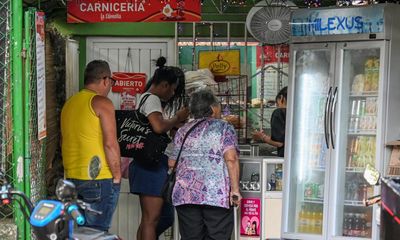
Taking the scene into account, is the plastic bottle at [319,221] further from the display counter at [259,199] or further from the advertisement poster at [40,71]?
the advertisement poster at [40,71]

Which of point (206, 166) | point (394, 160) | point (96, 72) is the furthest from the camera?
point (394, 160)

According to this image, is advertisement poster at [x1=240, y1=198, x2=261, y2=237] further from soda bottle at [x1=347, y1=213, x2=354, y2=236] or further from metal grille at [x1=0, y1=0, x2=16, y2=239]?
metal grille at [x1=0, y1=0, x2=16, y2=239]

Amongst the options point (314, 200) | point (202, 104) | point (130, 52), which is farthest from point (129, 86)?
point (202, 104)

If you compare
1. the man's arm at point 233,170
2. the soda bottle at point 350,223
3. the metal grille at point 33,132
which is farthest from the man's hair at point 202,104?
the soda bottle at point 350,223

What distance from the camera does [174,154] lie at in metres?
6.29

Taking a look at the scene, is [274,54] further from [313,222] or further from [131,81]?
[313,222]

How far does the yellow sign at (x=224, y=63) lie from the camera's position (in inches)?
358

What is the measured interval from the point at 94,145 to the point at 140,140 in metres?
0.90

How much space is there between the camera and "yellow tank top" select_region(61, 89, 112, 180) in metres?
5.75

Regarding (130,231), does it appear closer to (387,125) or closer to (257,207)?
(257,207)

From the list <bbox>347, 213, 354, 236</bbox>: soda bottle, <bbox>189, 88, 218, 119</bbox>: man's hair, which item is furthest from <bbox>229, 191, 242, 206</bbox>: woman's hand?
<bbox>347, 213, 354, 236</bbox>: soda bottle

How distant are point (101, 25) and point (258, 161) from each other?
334cm

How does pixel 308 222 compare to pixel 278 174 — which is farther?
pixel 308 222

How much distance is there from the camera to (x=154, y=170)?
677 centimetres
